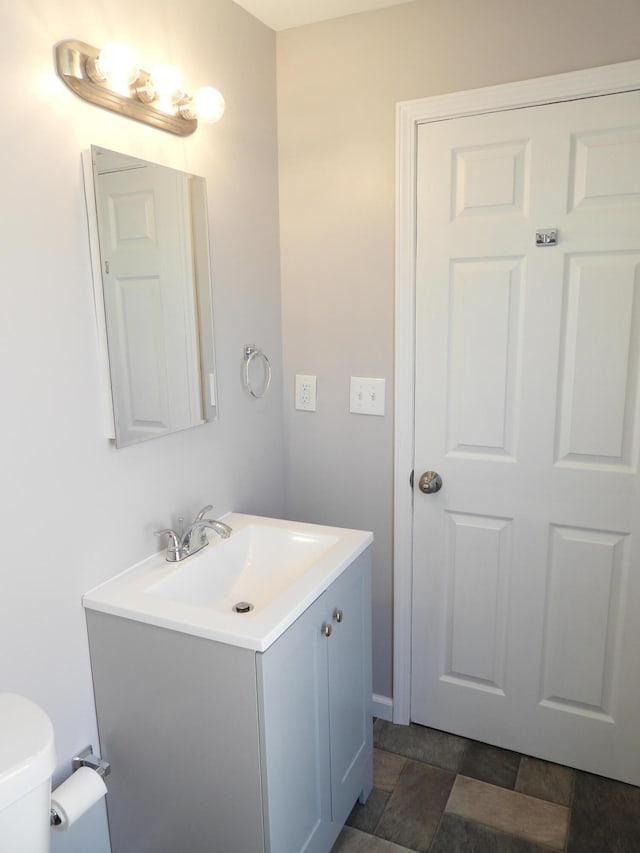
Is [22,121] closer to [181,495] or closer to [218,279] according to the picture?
[218,279]

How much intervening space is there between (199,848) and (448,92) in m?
2.13

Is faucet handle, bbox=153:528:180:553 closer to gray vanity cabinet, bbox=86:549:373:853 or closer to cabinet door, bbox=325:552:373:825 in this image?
gray vanity cabinet, bbox=86:549:373:853

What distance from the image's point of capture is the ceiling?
73.6 inches

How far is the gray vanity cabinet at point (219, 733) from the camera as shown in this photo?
1.34 meters

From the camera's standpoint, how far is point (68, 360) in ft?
4.56

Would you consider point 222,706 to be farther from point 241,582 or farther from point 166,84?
point 166,84

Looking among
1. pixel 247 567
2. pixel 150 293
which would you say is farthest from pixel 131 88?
pixel 247 567

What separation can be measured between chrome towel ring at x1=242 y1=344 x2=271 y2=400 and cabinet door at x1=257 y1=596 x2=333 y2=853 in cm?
81

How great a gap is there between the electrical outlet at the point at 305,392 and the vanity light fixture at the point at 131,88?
0.89 meters

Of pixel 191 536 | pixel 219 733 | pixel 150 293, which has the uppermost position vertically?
pixel 150 293

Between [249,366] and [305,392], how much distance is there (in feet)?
0.90

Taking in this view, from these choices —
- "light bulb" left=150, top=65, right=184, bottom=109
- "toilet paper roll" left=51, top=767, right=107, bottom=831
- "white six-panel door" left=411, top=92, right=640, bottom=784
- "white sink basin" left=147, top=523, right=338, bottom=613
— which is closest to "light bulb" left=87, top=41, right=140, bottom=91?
"light bulb" left=150, top=65, right=184, bottom=109

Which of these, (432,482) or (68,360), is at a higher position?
(68,360)

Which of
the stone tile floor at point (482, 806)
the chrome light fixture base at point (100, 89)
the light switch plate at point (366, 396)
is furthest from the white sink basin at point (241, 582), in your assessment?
the chrome light fixture base at point (100, 89)
